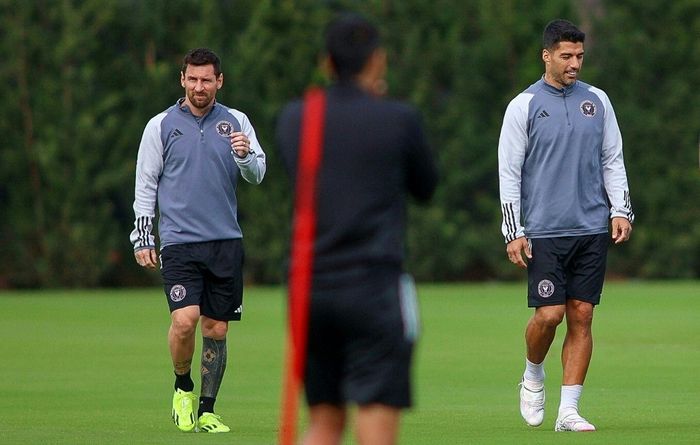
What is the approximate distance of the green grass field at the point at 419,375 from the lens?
34.8 ft

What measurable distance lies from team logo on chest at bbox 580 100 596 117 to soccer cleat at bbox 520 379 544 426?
1766 mm

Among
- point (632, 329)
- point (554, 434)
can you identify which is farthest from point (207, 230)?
point (632, 329)

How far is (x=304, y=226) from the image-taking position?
633cm

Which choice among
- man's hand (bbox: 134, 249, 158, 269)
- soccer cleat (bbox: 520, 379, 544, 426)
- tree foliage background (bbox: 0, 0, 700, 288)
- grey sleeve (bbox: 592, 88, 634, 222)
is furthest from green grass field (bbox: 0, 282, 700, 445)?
tree foliage background (bbox: 0, 0, 700, 288)

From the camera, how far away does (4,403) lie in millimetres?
12656

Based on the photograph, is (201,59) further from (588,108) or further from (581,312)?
(581,312)

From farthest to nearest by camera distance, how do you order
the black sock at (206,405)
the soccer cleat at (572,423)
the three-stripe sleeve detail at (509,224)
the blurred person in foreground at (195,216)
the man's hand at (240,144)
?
the black sock at (206,405), the blurred person in foreground at (195,216), the three-stripe sleeve detail at (509,224), the man's hand at (240,144), the soccer cleat at (572,423)

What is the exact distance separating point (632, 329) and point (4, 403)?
31.0ft

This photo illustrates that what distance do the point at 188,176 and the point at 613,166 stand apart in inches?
109

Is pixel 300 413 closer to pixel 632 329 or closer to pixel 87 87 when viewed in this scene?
pixel 632 329

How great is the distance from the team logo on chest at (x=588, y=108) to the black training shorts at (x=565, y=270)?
78 centimetres

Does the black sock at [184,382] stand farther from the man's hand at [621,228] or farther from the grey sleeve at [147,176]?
the man's hand at [621,228]

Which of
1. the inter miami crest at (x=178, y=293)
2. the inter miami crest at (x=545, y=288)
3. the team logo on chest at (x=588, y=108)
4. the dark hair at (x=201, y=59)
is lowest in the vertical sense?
the inter miami crest at (x=178, y=293)

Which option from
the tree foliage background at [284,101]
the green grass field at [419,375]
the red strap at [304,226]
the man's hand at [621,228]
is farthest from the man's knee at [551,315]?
the tree foliage background at [284,101]
